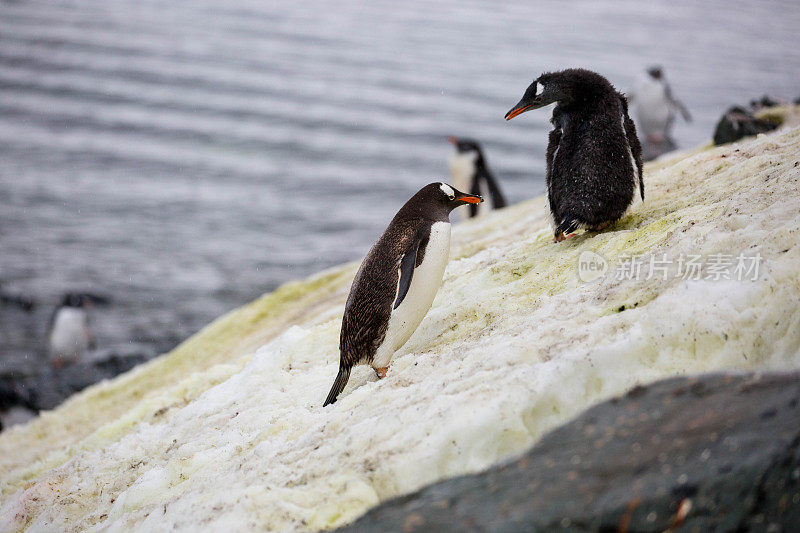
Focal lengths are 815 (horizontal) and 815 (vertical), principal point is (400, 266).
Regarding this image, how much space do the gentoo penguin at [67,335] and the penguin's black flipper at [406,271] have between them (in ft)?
28.6

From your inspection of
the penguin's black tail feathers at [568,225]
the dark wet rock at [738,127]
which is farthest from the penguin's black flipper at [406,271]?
the dark wet rock at [738,127]

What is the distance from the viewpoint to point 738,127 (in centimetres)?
941

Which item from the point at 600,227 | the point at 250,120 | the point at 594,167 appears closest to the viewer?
the point at 594,167

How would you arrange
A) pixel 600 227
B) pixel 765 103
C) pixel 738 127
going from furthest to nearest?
pixel 765 103 → pixel 738 127 → pixel 600 227

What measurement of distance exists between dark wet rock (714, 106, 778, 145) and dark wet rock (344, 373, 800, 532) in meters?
7.42

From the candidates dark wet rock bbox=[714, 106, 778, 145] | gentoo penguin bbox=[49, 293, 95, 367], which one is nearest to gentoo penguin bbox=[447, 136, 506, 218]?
dark wet rock bbox=[714, 106, 778, 145]

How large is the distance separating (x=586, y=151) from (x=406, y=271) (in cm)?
137

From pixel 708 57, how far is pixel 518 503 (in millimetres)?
30344

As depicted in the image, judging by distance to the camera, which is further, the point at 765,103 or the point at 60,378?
the point at 60,378

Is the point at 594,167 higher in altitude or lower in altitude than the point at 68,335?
higher

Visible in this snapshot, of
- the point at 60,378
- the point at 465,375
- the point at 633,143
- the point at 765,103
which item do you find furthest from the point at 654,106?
the point at 465,375

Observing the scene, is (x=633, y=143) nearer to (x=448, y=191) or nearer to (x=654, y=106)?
(x=448, y=191)

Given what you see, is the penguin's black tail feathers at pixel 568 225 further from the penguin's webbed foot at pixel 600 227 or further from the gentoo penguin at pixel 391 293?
the gentoo penguin at pixel 391 293

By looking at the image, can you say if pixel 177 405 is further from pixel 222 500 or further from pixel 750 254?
pixel 750 254
